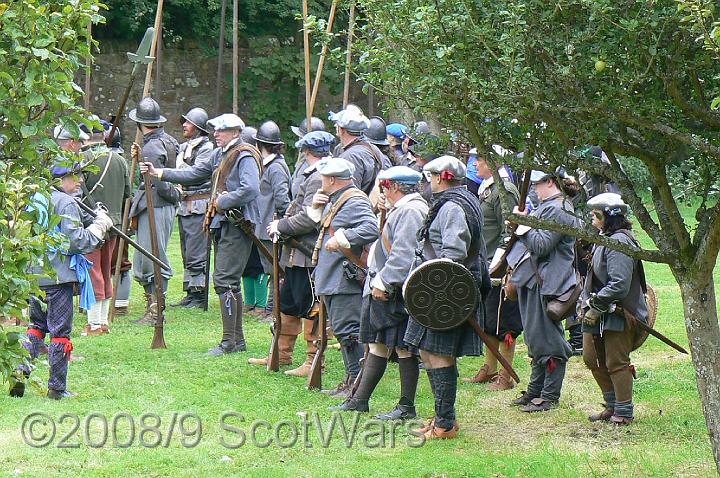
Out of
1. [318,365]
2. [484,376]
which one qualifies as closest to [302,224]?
[318,365]

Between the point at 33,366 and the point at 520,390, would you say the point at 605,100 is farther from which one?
the point at 520,390

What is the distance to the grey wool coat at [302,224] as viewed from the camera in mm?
9680

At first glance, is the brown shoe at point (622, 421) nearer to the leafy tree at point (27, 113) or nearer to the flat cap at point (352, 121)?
the flat cap at point (352, 121)

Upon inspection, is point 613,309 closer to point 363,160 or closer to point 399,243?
point 399,243

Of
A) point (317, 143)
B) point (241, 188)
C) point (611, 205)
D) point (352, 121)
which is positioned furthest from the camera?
point (241, 188)

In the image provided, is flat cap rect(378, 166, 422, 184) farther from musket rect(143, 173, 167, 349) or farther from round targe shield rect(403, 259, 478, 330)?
musket rect(143, 173, 167, 349)

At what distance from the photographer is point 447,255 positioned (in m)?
7.45

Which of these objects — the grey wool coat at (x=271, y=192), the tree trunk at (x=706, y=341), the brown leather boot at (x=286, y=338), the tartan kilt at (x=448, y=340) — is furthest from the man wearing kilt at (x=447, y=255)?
the grey wool coat at (x=271, y=192)

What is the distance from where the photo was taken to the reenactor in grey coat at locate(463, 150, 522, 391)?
9.35 meters

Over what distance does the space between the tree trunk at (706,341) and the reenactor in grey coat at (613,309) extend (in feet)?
5.80

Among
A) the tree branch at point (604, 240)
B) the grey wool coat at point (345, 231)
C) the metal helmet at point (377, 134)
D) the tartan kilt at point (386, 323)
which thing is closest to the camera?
the tree branch at point (604, 240)

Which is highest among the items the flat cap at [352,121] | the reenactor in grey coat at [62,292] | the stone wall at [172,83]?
the stone wall at [172,83]

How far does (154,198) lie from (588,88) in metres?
8.34

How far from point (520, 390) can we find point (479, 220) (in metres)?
2.16
